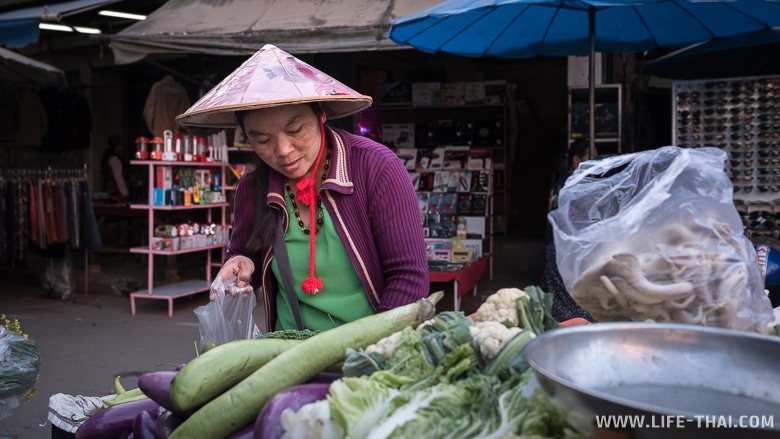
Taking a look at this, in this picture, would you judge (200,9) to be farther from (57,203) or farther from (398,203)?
(398,203)

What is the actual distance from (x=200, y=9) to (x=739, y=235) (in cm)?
743

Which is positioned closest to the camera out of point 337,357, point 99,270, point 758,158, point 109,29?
point 337,357

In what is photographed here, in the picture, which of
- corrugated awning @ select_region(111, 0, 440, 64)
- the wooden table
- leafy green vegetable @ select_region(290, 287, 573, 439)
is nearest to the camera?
leafy green vegetable @ select_region(290, 287, 573, 439)

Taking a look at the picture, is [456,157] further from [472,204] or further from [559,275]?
[559,275]

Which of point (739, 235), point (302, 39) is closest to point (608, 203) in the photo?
point (739, 235)

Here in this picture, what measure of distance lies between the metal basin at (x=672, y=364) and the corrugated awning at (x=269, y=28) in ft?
17.5

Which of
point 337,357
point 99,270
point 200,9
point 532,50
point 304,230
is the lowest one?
point 99,270

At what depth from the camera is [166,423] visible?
1.47 metres

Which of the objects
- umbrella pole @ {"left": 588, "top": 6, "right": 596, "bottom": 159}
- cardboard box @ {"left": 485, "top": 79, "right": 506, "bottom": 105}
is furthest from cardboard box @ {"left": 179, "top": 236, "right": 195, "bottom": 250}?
umbrella pole @ {"left": 588, "top": 6, "right": 596, "bottom": 159}

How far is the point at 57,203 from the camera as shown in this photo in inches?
320

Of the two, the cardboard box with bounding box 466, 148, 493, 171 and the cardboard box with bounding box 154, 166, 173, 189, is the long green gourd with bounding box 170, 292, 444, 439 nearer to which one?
the cardboard box with bounding box 154, 166, 173, 189

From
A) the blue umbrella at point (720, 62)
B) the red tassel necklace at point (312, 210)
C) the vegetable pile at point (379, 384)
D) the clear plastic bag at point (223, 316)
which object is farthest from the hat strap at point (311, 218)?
the blue umbrella at point (720, 62)

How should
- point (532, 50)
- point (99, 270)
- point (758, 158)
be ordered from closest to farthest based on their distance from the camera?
point (532, 50)
point (758, 158)
point (99, 270)

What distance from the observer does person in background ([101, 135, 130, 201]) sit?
1114 cm
